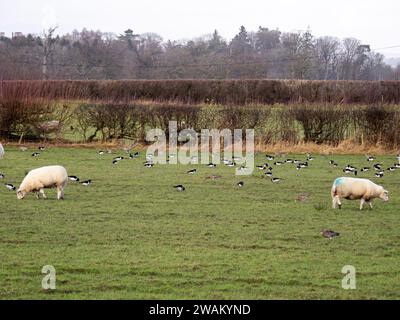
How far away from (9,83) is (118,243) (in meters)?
27.3

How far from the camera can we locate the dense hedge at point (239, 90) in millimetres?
49531

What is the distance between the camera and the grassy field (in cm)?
943

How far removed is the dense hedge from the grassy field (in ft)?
99.2

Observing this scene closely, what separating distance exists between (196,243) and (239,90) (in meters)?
42.0

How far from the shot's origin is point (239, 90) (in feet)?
175

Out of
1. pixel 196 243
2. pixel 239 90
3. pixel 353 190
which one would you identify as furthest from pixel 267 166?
pixel 239 90

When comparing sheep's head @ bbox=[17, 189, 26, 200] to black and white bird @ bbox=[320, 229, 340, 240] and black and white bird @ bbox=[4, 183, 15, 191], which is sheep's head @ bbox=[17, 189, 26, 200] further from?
black and white bird @ bbox=[320, 229, 340, 240]

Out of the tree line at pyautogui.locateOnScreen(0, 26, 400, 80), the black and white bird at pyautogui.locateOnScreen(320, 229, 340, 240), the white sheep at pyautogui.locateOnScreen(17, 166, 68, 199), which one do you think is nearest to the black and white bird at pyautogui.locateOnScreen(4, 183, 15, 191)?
the white sheep at pyautogui.locateOnScreen(17, 166, 68, 199)

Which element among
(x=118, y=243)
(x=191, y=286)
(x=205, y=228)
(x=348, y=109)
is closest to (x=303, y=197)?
(x=205, y=228)

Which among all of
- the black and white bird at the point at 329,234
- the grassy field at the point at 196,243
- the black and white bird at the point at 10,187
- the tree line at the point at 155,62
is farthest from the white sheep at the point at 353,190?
the tree line at the point at 155,62

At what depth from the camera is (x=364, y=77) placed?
10781cm

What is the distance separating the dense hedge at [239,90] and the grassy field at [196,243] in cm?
3023

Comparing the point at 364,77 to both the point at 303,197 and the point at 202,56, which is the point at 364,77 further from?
the point at 303,197

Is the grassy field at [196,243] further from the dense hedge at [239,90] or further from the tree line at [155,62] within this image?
the tree line at [155,62]
